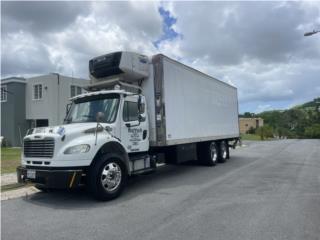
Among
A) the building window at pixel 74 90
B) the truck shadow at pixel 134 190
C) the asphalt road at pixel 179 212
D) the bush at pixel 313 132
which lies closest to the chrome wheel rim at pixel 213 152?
the truck shadow at pixel 134 190

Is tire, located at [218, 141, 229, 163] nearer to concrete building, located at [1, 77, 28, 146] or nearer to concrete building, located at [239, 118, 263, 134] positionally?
concrete building, located at [1, 77, 28, 146]

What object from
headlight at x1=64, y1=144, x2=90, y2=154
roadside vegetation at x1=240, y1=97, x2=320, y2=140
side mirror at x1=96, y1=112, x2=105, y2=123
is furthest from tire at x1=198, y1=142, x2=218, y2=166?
roadside vegetation at x1=240, y1=97, x2=320, y2=140

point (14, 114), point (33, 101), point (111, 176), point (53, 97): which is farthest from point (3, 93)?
point (111, 176)

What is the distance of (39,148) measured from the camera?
24.0ft

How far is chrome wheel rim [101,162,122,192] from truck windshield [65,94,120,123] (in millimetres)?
1234

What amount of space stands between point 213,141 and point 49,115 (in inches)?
688

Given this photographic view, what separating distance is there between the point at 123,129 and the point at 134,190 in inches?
65.9

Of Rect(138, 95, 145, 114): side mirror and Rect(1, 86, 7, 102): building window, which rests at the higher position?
Rect(1, 86, 7, 102): building window

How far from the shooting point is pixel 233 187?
8656 millimetres

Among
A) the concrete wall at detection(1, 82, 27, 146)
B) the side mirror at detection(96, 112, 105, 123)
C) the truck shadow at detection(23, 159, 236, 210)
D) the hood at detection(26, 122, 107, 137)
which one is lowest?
the truck shadow at detection(23, 159, 236, 210)

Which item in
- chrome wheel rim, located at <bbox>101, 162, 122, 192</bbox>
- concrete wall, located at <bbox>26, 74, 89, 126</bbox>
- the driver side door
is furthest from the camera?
concrete wall, located at <bbox>26, 74, 89, 126</bbox>

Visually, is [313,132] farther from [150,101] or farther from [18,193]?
[18,193]

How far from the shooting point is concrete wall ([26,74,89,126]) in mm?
26688

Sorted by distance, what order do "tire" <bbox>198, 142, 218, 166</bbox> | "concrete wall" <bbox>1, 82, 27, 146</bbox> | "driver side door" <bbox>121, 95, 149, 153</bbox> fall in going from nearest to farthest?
1. "driver side door" <bbox>121, 95, 149, 153</bbox>
2. "tire" <bbox>198, 142, 218, 166</bbox>
3. "concrete wall" <bbox>1, 82, 27, 146</bbox>
